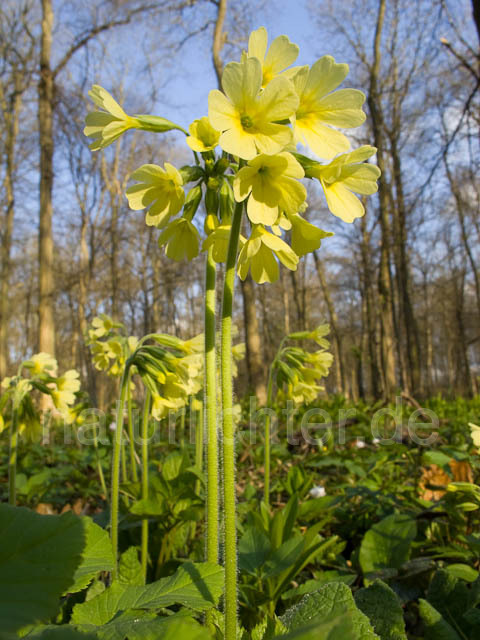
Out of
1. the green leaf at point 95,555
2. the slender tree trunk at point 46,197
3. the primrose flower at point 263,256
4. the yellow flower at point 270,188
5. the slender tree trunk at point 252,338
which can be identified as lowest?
the green leaf at point 95,555

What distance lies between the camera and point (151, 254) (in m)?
21.1

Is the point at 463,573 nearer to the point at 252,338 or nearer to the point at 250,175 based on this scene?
the point at 250,175

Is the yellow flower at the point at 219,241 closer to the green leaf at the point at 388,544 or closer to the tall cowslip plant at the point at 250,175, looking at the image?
the tall cowslip plant at the point at 250,175

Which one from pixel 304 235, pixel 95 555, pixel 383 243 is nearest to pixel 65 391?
pixel 95 555

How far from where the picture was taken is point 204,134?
122 centimetres

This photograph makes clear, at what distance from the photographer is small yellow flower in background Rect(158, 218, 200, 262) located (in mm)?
1312

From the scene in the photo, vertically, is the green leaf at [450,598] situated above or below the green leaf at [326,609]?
below

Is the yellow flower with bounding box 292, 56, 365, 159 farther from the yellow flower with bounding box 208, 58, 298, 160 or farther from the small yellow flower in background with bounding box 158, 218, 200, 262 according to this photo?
the small yellow flower in background with bounding box 158, 218, 200, 262

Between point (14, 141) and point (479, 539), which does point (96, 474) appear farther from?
point (14, 141)

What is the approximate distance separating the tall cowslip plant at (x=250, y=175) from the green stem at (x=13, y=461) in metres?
0.99

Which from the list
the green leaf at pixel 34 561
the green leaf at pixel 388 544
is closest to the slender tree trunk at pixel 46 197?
the green leaf at pixel 388 544

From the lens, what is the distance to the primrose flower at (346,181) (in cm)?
109

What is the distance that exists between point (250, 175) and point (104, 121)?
1.58ft

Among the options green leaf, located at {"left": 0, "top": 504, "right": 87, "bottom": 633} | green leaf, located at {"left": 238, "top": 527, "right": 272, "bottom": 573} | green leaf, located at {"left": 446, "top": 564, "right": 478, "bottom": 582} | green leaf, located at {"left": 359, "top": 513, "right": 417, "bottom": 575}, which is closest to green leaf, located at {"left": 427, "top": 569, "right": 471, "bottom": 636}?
green leaf, located at {"left": 446, "top": 564, "right": 478, "bottom": 582}
